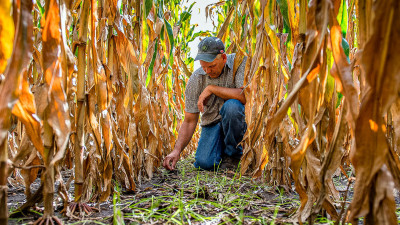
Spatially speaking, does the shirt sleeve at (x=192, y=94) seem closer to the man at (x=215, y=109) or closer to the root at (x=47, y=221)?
the man at (x=215, y=109)

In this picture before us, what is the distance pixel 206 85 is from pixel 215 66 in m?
0.21

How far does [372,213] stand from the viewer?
0.46m

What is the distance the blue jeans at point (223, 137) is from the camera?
1.79 m

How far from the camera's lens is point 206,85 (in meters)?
1.97

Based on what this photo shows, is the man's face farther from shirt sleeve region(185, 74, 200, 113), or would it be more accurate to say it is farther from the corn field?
the corn field

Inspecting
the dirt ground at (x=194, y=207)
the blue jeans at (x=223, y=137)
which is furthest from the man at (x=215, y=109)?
the dirt ground at (x=194, y=207)

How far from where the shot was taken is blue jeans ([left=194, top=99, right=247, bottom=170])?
179cm

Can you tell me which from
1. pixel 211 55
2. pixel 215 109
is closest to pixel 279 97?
pixel 211 55

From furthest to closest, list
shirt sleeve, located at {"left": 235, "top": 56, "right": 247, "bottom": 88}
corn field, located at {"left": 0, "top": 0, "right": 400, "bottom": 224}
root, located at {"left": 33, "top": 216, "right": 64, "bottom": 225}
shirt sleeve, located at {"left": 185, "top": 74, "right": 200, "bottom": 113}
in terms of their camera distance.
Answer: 1. shirt sleeve, located at {"left": 185, "top": 74, "right": 200, "bottom": 113}
2. shirt sleeve, located at {"left": 235, "top": 56, "right": 247, "bottom": 88}
3. root, located at {"left": 33, "top": 216, "right": 64, "bottom": 225}
4. corn field, located at {"left": 0, "top": 0, "right": 400, "bottom": 224}

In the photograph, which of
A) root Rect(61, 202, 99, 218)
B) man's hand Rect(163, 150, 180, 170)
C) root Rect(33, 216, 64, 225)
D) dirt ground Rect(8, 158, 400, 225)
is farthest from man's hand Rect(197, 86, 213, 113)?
root Rect(33, 216, 64, 225)

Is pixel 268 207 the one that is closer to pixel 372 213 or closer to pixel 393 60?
pixel 372 213

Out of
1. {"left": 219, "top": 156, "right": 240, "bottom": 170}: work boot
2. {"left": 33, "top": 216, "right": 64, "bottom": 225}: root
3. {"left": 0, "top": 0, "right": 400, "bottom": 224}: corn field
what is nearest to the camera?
{"left": 0, "top": 0, "right": 400, "bottom": 224}: corn field

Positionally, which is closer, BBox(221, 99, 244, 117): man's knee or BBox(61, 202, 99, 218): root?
BBox(61, 202, 99, 218): root

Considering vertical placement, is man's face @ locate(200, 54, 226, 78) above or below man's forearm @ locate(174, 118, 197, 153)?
above
